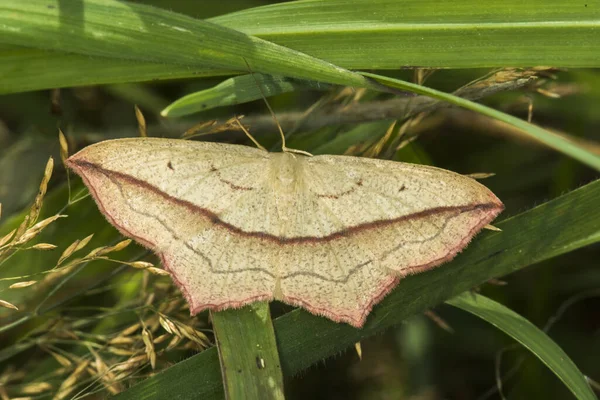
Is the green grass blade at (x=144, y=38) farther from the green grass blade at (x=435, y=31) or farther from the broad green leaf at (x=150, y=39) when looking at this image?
the green grass blade at (x=435, y=31)

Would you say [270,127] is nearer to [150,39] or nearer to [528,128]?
[150,39]

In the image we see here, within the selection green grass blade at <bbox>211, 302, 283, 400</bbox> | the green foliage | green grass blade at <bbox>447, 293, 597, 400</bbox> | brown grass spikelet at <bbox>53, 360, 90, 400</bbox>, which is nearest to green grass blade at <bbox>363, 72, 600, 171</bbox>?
the green foliage

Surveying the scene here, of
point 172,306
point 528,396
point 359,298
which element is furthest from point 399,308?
point 528,396

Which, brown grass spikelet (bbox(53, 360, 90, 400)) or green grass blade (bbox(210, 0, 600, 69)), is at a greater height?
green grass blade (bbox(210, 0, 600, 69))

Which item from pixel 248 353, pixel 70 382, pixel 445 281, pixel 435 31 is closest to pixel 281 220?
pixel 248 353

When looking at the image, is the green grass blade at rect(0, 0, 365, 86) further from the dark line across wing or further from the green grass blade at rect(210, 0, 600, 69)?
the dark line across wing
